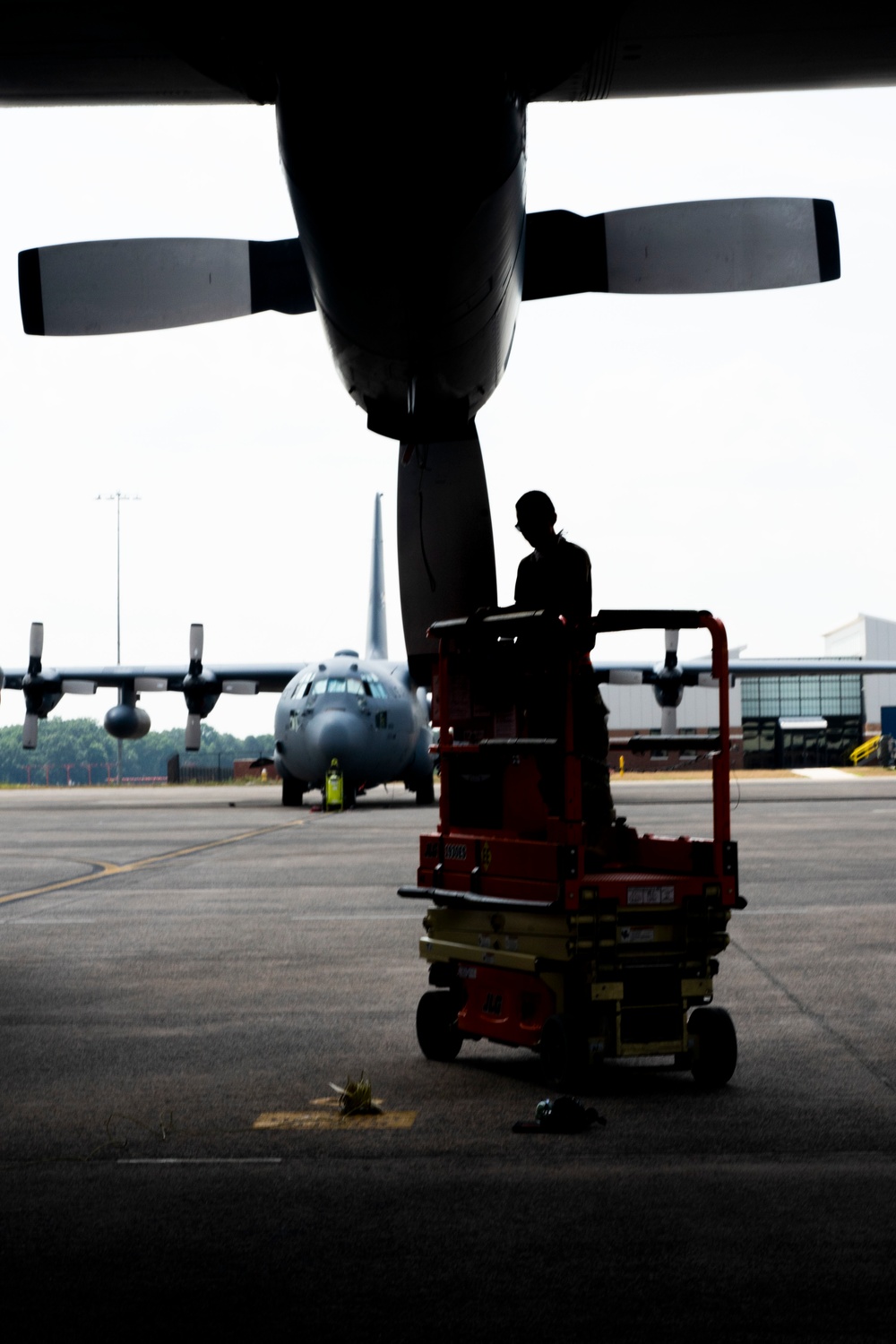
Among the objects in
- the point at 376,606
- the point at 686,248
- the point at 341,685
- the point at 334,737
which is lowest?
the point at 334,737

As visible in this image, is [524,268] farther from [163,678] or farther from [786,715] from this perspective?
[786,715]

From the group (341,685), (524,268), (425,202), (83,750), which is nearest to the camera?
(425,202)

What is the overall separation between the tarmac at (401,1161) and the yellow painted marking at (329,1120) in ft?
0.06

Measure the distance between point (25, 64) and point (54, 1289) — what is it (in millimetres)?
3775

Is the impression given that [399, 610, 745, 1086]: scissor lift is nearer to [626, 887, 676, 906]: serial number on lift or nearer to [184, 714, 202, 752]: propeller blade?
[626, 887, 676, 906]: serial number on lift

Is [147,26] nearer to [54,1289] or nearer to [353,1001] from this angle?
[54,1289]

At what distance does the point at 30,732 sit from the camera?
3919 cm

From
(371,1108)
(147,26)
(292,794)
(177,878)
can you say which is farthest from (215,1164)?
(292,794)

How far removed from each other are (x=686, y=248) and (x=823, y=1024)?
402 cm

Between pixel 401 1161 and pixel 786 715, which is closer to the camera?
pixel 401 1161

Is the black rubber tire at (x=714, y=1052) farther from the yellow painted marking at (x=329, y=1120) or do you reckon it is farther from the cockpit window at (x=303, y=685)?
the cockpit window at (x=303, y=685)

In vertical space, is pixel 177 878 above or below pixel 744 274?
below

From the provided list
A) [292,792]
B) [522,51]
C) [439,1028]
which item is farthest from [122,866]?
[292,792]

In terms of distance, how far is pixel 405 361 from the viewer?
5098 mm
